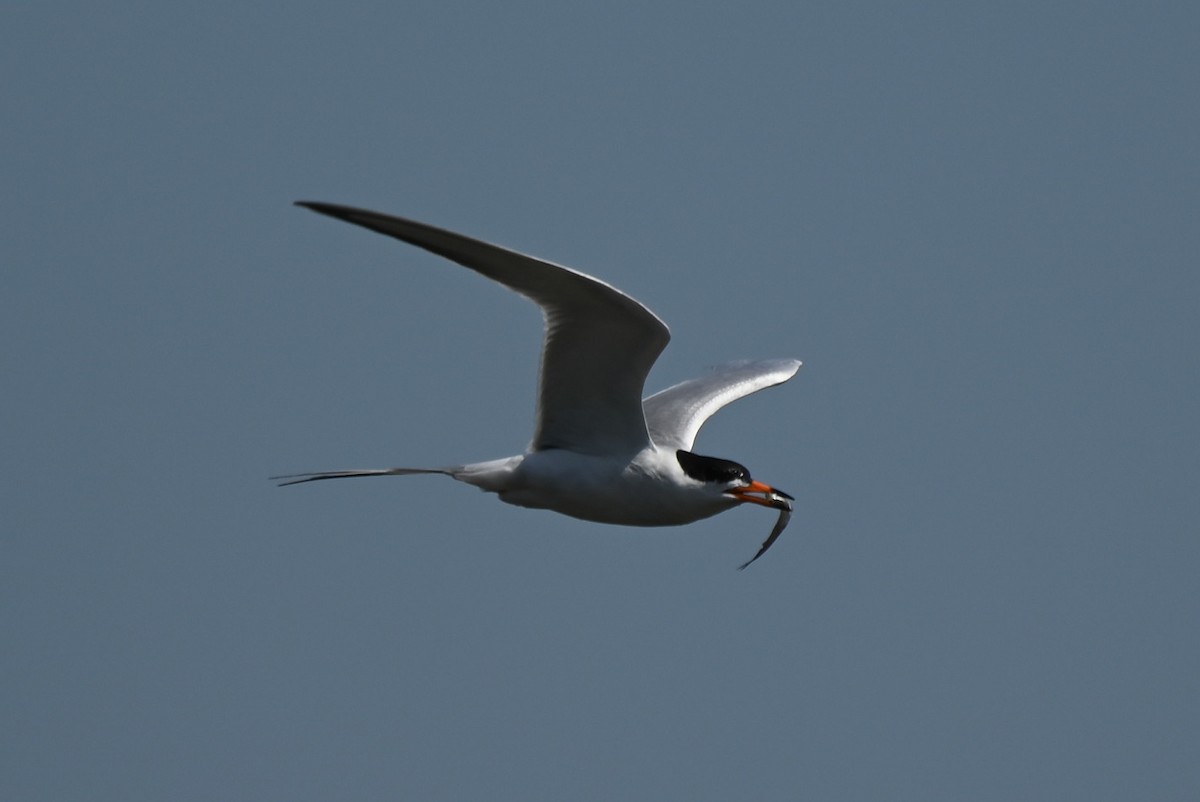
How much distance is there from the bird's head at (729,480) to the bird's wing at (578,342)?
1.33 ft

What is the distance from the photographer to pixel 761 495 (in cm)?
1130

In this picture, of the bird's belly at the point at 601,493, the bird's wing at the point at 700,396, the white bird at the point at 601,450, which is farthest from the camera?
the bird's wing at the point at 700,396

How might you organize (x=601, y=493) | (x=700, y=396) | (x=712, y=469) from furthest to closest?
(x=700, y=396), (x=712, y=469), (x=601, y=493)

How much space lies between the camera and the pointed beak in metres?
11.2

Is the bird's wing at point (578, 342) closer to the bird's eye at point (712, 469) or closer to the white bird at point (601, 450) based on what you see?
the white bird at point (601, 450)

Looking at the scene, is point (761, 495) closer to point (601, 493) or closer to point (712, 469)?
point (712, 469)

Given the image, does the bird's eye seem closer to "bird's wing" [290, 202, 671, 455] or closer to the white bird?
the white bird

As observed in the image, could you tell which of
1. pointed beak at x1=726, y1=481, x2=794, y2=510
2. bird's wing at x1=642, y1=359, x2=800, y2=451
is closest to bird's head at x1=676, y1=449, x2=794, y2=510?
pointed beak at x1=726, y1=481, x2=794, y2=510

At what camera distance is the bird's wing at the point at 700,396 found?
12.8 metres

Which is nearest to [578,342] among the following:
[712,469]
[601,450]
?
[601,450]

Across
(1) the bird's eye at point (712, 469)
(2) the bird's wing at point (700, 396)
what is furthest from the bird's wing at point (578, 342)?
(2) the bird's wing at point (700, 396)

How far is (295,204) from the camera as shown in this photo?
23.5 ft

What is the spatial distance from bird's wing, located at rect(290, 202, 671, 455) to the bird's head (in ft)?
1.33

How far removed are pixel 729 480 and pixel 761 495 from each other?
359 millimetres
